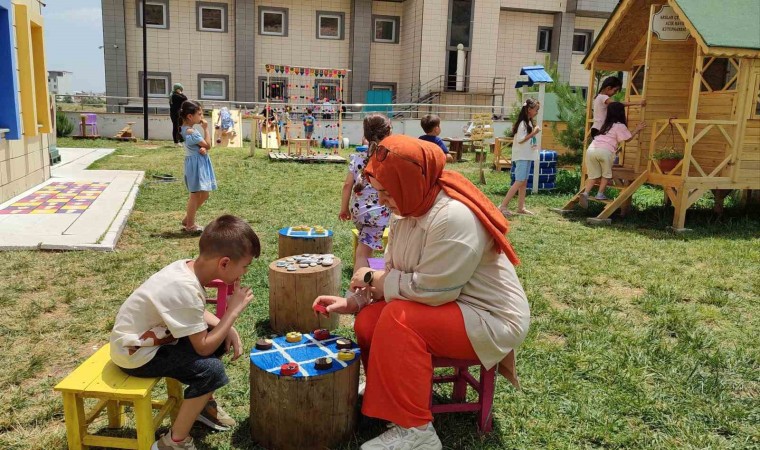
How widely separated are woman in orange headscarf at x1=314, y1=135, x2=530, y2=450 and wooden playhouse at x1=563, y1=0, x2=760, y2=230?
6486 mm

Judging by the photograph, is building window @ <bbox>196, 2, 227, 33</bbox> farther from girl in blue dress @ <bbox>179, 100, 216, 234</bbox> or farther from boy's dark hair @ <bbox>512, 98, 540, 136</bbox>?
girl in blue dress @ <bbox>179, 100, 216, 234</bbox>

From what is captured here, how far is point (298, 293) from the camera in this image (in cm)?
425

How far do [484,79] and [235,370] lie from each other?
2440 cm

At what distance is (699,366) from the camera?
A: 3.87 meters

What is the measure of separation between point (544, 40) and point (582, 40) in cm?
242

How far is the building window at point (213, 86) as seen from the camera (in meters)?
24.8

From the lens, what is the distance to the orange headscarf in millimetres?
2732

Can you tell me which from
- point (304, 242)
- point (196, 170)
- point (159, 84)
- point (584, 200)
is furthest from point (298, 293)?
point (159, 84)

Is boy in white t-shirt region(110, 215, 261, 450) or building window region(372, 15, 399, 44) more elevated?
building window region(372, 15, 399, 44)

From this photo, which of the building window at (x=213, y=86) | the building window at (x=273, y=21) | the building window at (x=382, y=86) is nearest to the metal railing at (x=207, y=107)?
the building window at (x=213, y=86)

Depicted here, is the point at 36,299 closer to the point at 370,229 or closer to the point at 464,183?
the point at 370,229

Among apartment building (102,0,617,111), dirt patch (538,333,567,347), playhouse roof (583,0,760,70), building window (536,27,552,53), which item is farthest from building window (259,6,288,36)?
dirt patch (538,333,567,347)

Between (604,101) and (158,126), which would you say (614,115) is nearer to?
(604,101)

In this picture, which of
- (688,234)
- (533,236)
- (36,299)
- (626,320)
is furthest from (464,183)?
(688,234)
